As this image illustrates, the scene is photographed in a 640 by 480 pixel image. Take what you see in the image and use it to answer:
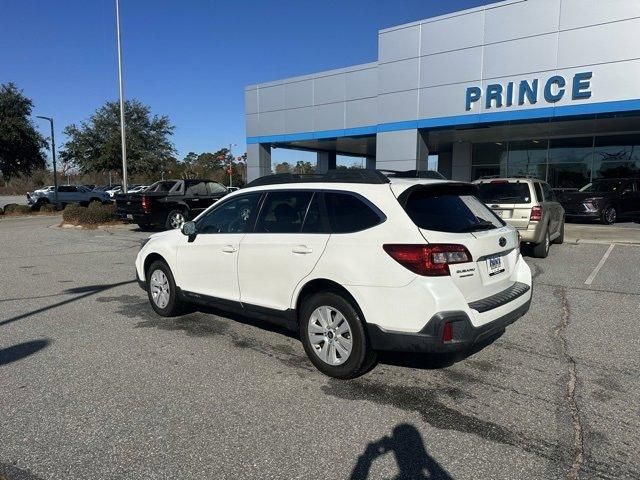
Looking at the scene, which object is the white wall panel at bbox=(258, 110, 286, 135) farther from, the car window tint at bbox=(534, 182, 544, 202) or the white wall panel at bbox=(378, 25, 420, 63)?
the car window tint at bbox=(534, 182, 544, 202)

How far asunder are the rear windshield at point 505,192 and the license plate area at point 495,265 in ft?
19.3

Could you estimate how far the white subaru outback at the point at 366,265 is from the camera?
3607mm

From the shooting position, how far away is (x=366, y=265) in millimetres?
3791

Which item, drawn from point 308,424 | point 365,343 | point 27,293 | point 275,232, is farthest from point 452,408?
point 27,293

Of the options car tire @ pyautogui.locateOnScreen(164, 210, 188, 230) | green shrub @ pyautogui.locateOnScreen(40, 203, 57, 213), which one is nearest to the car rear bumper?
car tire @ pyautogui.locateOnScreen(164, 210, 188, 230)

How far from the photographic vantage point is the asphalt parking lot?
2.92 metres

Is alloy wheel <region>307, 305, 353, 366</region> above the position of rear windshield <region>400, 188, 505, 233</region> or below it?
below

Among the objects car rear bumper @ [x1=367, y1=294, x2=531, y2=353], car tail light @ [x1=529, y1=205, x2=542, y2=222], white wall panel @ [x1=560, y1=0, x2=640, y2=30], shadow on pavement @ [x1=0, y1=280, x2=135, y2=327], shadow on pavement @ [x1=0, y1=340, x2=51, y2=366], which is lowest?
shadow on pavement @ [x1=0, y1=340, x2=51, y2=366]

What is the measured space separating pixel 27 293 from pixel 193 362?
178 inches

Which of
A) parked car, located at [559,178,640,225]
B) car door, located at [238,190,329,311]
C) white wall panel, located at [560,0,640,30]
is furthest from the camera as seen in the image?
parked car, located at [559,178,640,225]

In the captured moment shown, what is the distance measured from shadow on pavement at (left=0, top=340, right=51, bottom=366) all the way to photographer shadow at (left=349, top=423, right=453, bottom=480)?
3600 mm

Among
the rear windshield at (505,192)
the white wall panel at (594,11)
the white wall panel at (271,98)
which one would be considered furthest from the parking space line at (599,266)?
the white wall panel at (271,98)

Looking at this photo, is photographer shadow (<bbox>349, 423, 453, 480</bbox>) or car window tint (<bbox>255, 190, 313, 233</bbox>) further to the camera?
car window tint (<bbox>255, 190, 313, 233</bbox>)

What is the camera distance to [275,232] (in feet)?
15.1
